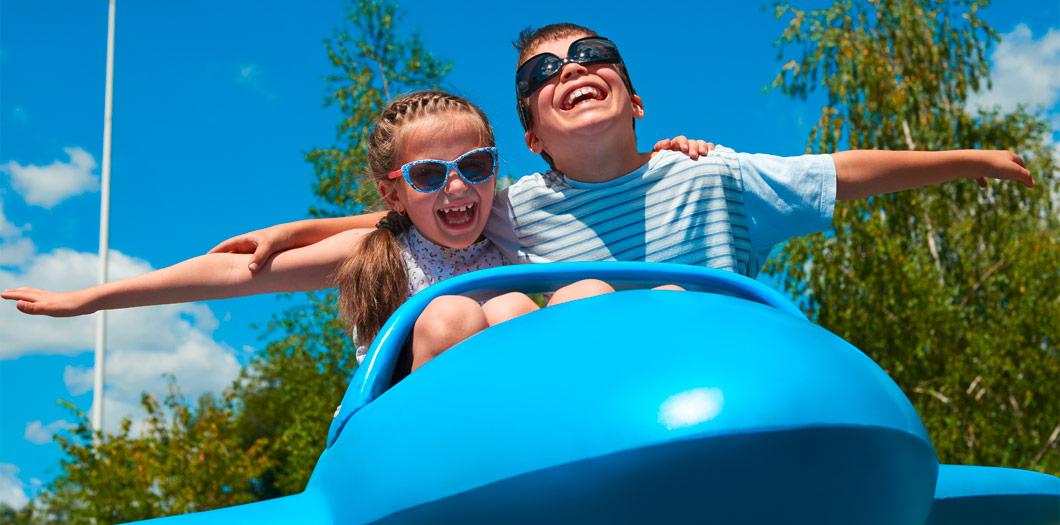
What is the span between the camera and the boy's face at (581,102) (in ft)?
8.54

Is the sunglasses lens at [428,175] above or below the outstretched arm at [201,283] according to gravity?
above

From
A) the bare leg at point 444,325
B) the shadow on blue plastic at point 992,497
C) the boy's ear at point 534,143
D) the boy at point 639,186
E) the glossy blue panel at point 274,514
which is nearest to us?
the glossy blue panel at point 274,514

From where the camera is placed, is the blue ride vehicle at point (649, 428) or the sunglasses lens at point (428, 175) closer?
the blue ride vehicle at point (649, 428)

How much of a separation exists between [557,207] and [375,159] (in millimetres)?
601

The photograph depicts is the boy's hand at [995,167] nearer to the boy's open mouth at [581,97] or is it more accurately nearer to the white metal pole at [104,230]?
the boy's open mouth at [581,97]

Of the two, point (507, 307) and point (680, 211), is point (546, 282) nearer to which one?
point (507, 307)

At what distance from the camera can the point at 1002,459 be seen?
10266mm

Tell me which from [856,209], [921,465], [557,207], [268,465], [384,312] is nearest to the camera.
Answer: [921,465]

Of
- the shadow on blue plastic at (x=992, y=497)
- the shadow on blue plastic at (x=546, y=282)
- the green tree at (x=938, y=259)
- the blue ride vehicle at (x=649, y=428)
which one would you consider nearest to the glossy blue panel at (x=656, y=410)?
the blue ride vehicle at (x=649, y=428)

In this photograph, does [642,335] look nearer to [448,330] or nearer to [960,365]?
[448,330]

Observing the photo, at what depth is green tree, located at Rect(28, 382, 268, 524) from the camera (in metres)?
12.1

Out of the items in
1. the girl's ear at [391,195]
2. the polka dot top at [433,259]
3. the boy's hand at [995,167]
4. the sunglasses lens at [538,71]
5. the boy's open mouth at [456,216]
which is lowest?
the boy's hand at [995,167]

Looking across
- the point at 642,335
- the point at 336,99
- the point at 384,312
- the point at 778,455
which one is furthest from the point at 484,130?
the point at 336,99

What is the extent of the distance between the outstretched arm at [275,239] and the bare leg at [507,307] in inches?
37.8
